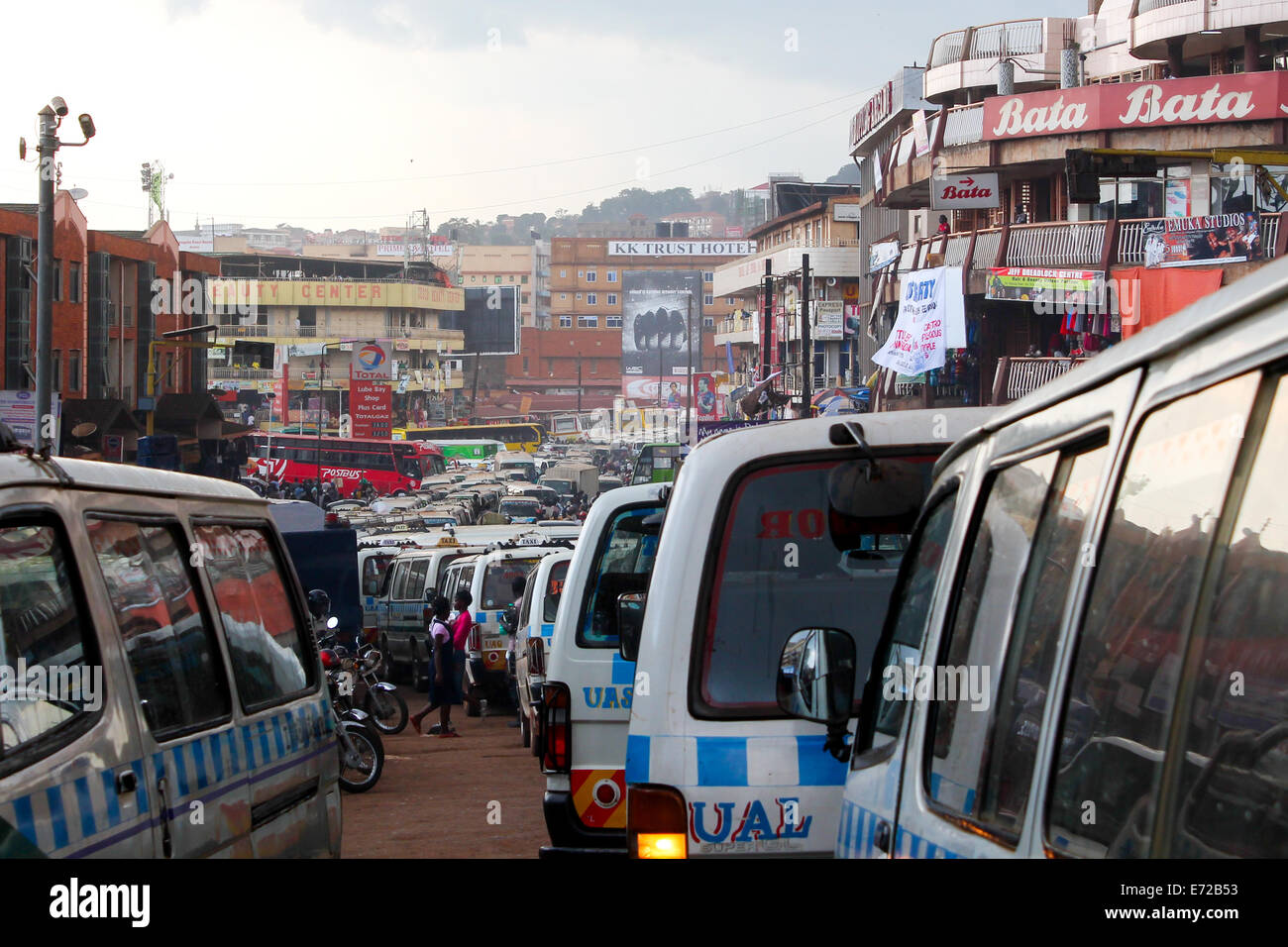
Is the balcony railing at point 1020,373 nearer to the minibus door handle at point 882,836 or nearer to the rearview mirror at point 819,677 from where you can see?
the rearview mirror at point 819,677

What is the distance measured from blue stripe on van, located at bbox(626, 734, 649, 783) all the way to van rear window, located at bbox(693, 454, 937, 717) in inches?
7.3

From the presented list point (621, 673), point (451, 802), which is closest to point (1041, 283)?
point (451, 802)

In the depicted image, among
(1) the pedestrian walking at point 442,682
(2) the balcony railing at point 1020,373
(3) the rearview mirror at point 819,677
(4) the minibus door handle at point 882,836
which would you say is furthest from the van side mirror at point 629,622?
(2) the balcony railing at point 1020,373

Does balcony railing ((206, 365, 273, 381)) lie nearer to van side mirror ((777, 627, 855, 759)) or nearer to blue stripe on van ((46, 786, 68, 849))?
blue stripe on van ((46, 786, 68, 849))

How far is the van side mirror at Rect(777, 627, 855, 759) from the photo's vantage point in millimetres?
3473

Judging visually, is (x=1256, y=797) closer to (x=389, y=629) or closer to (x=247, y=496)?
(x=247, y=496)

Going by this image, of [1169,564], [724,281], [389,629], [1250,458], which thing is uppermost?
[724,281]

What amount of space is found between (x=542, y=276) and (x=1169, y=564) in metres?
162

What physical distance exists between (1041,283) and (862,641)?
26.0 meters

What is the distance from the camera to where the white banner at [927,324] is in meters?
29.7

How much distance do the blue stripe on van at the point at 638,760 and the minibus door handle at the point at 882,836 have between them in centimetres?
106

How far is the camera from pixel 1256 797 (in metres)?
1.61
